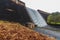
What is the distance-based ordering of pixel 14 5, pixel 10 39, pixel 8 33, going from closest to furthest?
1. pixel 10 39
2. pixel 8 33
3. pixel 14 5

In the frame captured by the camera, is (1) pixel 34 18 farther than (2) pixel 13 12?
Yes

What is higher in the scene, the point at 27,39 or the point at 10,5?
the point at 10,5

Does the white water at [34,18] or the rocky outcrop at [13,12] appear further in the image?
the white water at [34,18]

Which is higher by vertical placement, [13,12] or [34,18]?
[13,12]

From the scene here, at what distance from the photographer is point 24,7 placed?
30.7 meters

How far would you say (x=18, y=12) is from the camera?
93.9ft

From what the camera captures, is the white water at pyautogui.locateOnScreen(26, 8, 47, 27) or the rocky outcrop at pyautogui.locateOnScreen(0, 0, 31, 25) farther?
the white water at pyautogui.locateOnScreen(26, 8, 47, 27)

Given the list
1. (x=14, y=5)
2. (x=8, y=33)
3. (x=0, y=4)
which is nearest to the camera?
(x=8, y=33)

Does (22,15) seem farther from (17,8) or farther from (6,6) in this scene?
(6,6)

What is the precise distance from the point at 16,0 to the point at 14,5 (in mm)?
2338

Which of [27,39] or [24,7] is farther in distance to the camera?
[24,7]

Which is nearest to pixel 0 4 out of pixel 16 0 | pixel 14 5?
pixel 14 5

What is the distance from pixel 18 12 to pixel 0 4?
3530 mm

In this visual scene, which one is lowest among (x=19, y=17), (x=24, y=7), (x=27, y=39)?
(x=27, y=39)
